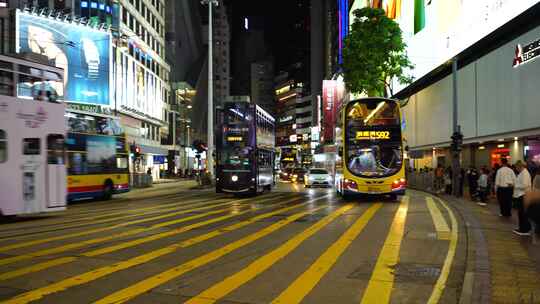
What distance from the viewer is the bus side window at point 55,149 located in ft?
52.5

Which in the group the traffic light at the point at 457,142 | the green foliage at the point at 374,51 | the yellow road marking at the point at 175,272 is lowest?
the yellow road marking at the point at 175,272

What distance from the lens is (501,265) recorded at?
8250 mm

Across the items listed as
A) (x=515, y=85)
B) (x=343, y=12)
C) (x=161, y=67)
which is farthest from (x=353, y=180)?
(x=343, y=12)

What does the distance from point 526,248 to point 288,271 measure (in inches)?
199

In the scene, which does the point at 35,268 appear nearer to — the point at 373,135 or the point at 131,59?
the point at 373,135

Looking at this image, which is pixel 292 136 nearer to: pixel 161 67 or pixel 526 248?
pixel 161 67

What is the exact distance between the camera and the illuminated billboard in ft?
79.1

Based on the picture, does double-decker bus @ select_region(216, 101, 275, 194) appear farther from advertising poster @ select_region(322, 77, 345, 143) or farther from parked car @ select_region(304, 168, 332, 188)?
advertising poster @ select_region(322, 77, 345, 143)

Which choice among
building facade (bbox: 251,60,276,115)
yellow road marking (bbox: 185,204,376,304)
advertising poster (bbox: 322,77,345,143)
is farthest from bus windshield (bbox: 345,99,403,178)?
building facade (bbox: 251,60,276,115)

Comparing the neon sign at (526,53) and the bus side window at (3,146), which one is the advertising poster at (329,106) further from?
the bus side window at (3,146)

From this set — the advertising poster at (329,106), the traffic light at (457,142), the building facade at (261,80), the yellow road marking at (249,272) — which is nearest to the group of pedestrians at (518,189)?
the yellow road marking at (249,272)

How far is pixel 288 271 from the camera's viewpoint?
27.0ft

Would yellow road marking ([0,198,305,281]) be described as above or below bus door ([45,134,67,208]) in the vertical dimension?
below

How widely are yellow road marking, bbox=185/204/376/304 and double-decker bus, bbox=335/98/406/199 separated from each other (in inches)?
371
